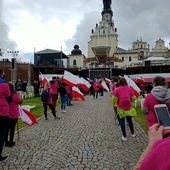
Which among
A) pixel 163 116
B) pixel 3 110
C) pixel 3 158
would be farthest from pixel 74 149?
pixel 163 116

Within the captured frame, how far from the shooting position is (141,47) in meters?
127

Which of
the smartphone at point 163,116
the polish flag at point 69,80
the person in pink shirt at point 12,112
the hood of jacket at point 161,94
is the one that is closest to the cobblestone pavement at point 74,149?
the person in pink shirt at point 12,112

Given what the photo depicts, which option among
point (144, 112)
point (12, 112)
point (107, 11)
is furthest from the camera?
point (107, 11)

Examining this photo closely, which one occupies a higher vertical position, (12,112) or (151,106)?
(151,106)

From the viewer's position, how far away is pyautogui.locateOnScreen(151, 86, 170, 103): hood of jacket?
4.96 meters

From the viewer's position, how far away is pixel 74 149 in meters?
6.41

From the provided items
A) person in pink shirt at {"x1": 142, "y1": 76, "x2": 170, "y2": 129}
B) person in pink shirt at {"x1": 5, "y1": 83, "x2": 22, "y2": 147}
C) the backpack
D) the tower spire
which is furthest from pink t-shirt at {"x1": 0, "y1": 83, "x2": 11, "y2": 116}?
the tower spire

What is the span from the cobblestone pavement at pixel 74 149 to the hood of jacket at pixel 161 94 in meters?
1.59

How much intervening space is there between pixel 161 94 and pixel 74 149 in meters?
2.76

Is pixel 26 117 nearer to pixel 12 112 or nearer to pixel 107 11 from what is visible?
pixel 12 112

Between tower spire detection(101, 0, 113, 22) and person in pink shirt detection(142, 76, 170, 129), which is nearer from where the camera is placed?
person in pink shirt detection(142, 76, 170, 129)

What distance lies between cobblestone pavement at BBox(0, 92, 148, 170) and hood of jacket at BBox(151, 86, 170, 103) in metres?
Answer: 1.59

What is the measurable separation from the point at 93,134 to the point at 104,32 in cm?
8864

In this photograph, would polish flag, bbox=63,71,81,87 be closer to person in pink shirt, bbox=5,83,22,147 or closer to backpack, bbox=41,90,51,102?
backpack, bbox=41,90,51,102
